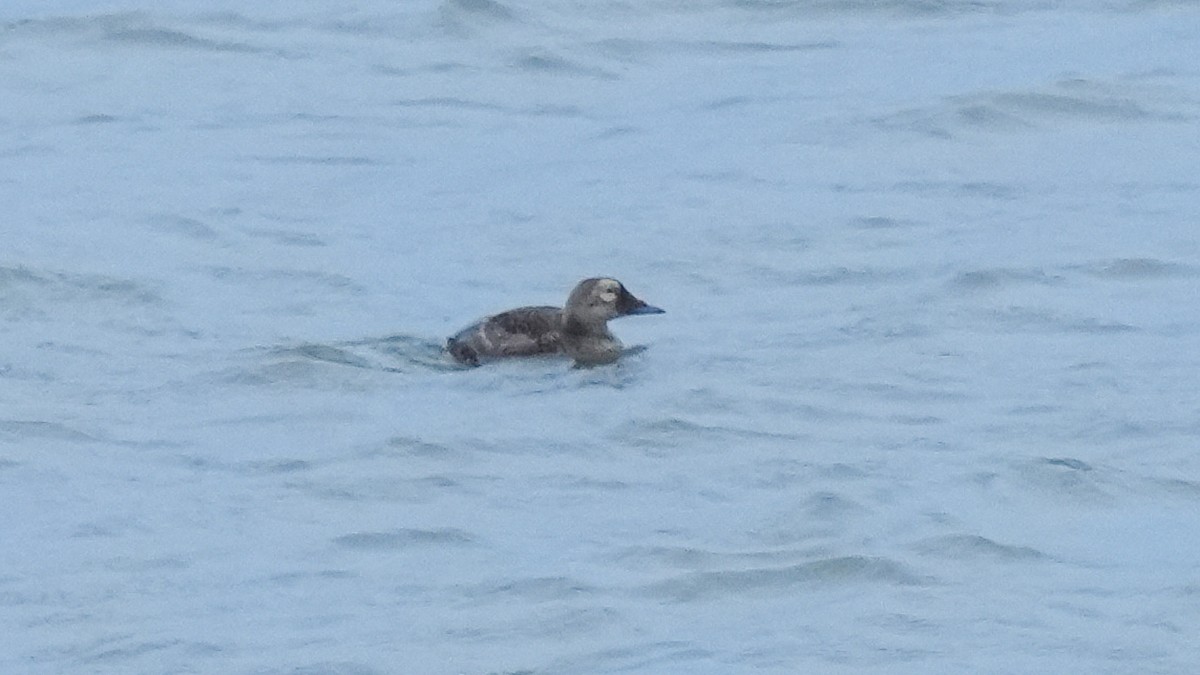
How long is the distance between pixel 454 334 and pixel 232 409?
5.34 feet

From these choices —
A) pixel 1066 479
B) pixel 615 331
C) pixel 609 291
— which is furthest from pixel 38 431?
pixel 1066 479

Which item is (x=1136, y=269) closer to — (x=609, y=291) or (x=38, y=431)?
(x=609, y=291)

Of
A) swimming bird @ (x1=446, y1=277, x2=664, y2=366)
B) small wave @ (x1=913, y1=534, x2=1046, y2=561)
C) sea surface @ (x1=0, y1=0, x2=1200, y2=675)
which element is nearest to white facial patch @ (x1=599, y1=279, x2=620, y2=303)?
swimming bird @ (x1=446, y1=277, x2=664, y2=366)

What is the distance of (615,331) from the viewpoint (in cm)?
1357

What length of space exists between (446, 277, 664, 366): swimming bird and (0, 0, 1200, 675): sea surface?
0.12 meters

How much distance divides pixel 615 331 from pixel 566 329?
83cm

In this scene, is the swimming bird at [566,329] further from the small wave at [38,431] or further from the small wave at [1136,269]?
the small wave at [1136,269]

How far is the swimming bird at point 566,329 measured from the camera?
1257 centimetres

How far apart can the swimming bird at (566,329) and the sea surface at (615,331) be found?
0.40 feet

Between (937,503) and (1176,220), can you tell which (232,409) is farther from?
(1176,220)

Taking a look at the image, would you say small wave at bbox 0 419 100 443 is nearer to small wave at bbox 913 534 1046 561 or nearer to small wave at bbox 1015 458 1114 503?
small wave at bbox 913 534 1046 561

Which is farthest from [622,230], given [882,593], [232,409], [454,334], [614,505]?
[882,593]

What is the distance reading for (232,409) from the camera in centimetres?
1164

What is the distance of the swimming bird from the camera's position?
12570 mm
